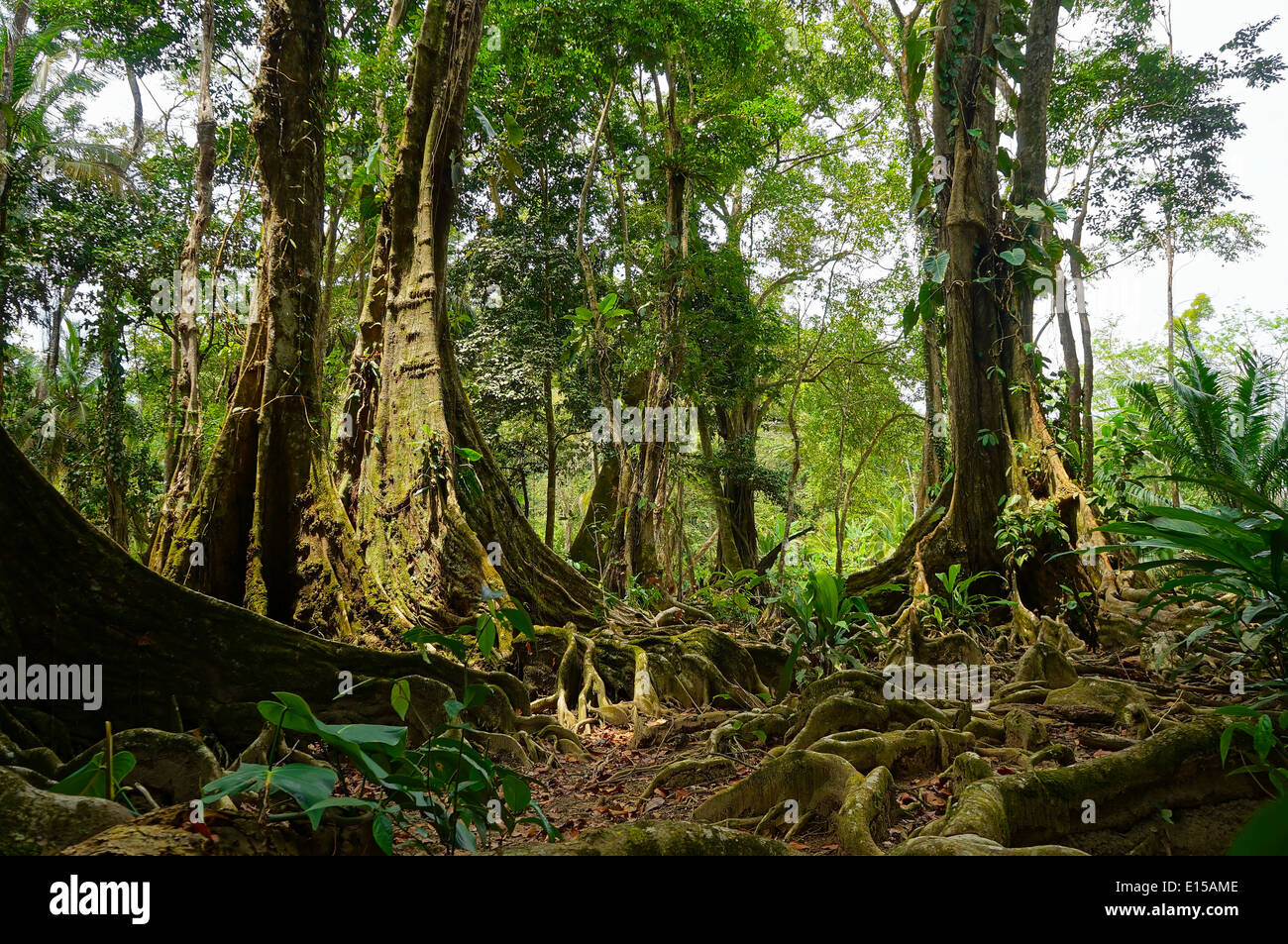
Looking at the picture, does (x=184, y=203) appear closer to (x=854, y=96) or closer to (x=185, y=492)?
(x=185, y=492)

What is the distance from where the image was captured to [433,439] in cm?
462

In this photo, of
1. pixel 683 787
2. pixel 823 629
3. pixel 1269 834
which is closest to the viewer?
pixel 1269 834

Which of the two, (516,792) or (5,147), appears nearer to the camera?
(516,792)

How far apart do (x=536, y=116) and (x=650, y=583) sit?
6876 mm

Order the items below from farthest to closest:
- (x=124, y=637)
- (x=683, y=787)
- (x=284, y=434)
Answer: (x=284, y=434), (x=683, y=787), (x=124, y=637)

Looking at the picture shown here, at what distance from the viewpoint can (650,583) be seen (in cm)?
755

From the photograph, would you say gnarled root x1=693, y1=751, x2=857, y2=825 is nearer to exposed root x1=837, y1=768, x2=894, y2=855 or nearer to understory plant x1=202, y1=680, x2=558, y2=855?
exposed root x1=837, y1=768, x2=894, y2=855

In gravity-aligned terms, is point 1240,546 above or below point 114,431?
below

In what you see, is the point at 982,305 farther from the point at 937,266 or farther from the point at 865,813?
the point at 865,813

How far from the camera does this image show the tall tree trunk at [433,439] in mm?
4328

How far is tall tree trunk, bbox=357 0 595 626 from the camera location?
4328 mm

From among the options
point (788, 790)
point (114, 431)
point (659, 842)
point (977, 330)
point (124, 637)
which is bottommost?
point (788, 790)

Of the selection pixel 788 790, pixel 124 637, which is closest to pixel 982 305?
pixel 788 790
